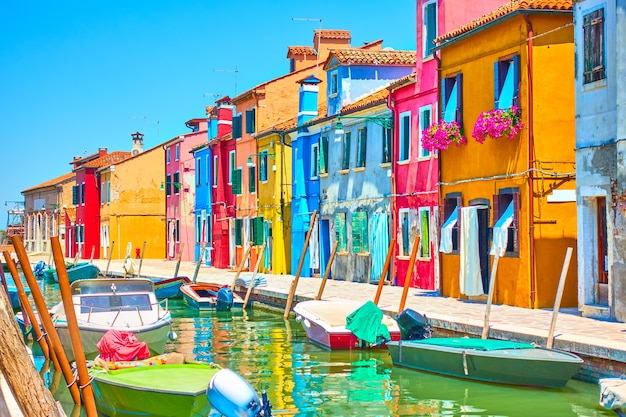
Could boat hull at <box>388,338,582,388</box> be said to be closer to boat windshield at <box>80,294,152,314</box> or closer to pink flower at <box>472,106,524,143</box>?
boat windshield at <box>80,294,152,314</box>

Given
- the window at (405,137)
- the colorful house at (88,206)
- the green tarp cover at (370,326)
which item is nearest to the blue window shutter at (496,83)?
the green tarp cover at (370,326)

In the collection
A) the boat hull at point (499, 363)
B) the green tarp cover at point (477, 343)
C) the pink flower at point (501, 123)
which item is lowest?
the boat hull at point (499, 363)

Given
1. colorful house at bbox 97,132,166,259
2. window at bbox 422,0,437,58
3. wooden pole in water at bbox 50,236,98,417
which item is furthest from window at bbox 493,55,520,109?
colorful house at bbox 97,132,166,259

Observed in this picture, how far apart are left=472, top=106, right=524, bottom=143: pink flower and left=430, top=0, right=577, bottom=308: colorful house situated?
22 millimetres

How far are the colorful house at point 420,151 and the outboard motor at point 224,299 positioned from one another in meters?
5.08

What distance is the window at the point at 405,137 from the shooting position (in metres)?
29.5

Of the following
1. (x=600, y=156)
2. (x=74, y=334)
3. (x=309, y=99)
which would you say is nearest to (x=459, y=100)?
(x=600, y=156)

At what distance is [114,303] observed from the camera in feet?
67.1

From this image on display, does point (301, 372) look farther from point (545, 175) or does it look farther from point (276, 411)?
point (545, 175)

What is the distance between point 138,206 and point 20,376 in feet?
192

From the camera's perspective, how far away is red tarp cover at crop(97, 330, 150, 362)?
51.0 ft

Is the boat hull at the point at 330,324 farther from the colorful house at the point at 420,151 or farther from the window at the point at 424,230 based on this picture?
the window at the point at 424,230

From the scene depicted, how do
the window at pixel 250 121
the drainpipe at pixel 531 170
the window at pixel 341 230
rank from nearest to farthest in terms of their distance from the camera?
the drainpipe at pixel 531 170 < the window at pixel 341 230 < the window at pixel 250 121

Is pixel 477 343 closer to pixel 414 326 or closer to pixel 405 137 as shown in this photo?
pixel 414 326
